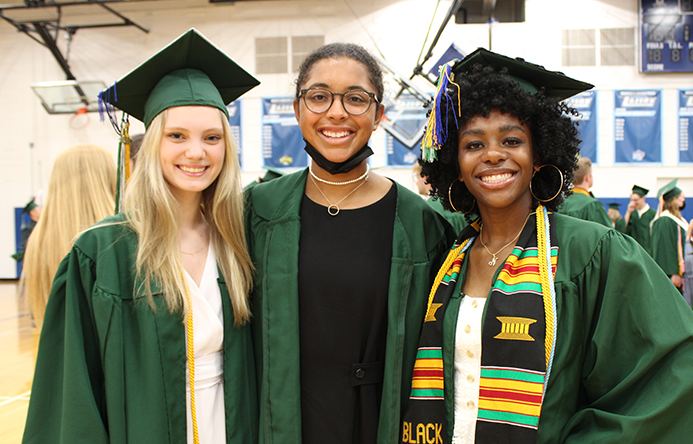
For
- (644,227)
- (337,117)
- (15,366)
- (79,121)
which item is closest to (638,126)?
(644,227)

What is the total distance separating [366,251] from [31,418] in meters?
1.13

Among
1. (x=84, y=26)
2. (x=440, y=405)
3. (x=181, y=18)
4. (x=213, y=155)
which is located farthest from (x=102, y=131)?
(x=440, y=405)

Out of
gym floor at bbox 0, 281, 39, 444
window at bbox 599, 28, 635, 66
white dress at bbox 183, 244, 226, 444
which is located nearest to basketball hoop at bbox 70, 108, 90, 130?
gym floor at bbox 0, 281, 39, 444

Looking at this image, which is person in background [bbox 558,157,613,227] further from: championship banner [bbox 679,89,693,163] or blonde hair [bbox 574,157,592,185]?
championship banner [bbox 679,89,693,163]

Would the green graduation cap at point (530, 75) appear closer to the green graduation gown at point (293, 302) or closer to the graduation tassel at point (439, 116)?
the graduation tassel at point (439, 116)

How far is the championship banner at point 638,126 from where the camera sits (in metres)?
9.57

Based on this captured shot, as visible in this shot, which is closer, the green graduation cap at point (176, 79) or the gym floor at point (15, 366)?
the green graduation cap at point (176, 79)

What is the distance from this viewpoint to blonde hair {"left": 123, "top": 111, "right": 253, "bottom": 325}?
4.85 feet

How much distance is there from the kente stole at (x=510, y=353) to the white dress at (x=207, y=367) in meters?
0.61

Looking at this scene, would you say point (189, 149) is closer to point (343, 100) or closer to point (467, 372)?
point (343, 100)

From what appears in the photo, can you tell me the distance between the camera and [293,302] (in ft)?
5.17

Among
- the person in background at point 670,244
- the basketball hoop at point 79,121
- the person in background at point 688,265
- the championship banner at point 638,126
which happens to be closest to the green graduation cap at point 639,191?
the championship banner at point 638,126

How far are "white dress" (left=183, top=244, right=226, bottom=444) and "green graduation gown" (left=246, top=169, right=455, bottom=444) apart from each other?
0.46 feet

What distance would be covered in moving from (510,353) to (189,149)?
1.18m
